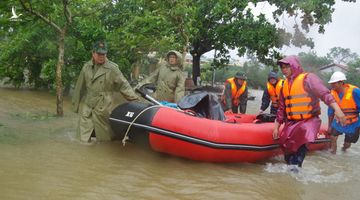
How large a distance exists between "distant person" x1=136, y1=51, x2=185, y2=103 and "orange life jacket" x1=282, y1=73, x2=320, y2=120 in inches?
84.1

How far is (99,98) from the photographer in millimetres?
6035

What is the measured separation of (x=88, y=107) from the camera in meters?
6.05

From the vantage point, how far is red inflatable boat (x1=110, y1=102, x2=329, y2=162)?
5.46 metres

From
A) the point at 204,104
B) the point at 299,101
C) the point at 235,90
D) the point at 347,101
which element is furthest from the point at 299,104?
the point at 235,90

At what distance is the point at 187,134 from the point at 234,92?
3.23m

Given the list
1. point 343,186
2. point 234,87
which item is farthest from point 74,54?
point 343,186

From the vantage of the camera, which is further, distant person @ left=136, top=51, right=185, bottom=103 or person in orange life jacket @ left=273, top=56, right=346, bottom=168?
distant person @ left=136, top=51, right=185, bottom=103

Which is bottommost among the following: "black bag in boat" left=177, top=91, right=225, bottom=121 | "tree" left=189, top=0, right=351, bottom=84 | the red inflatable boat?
the red inflatable boat

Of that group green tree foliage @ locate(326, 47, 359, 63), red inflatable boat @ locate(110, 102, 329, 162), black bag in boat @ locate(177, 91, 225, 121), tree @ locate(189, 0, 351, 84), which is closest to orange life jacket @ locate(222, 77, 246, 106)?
black bag in boat @ locate(177, 91, 225, 121)

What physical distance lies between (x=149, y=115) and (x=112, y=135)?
31.3 inches

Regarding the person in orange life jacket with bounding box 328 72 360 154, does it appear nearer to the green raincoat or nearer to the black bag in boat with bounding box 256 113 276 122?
the black bag in boat with bounding box 256 113 276 122

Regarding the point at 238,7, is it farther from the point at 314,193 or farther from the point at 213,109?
the point at 314,193

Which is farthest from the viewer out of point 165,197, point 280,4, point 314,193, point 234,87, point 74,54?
point 280,4

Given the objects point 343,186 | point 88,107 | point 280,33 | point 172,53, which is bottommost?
point 343,186
